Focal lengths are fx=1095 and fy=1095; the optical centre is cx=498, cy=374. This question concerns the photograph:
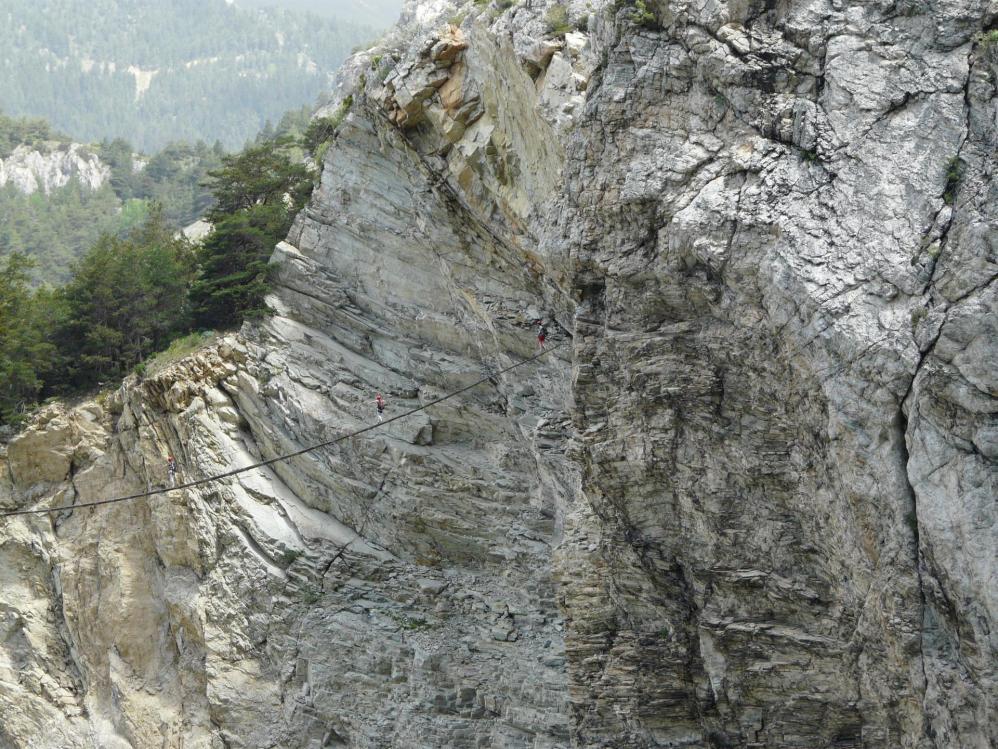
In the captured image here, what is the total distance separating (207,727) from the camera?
23.7 m

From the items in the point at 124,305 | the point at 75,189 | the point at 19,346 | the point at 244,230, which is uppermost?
the point at 244,230

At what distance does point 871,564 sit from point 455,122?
12.5 m

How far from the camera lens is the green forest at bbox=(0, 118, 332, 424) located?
27.6 metres

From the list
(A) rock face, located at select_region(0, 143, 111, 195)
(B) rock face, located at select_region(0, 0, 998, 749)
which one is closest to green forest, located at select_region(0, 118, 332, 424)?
(B) rock face, located at select_region(0, 0, 998, 749)

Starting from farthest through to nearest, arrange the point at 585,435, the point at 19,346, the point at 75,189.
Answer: the point at 75,189 < the point at 19,346 < the point at 585,435

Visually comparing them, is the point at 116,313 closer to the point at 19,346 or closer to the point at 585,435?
the point at 19,346

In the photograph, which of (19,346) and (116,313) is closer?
(19,346)

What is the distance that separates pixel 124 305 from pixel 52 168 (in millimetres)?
71866

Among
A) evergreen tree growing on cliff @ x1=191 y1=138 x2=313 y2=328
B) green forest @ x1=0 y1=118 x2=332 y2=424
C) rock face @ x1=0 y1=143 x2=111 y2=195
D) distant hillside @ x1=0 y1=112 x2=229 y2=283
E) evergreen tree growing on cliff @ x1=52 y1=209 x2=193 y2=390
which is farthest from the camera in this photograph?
rock face @ x1=0 y1=143 x2=111 y2=195

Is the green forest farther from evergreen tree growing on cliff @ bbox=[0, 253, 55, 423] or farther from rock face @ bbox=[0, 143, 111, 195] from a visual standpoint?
rock face @ bbox=[0, 143, 111, 195]

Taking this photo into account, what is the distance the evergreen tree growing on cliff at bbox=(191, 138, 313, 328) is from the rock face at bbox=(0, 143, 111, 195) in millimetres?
64269

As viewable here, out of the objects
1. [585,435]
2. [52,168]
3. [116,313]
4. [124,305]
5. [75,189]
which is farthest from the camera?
[52,168]

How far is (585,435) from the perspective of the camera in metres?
16.9

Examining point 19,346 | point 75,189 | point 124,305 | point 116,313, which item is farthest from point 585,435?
point 75,189
